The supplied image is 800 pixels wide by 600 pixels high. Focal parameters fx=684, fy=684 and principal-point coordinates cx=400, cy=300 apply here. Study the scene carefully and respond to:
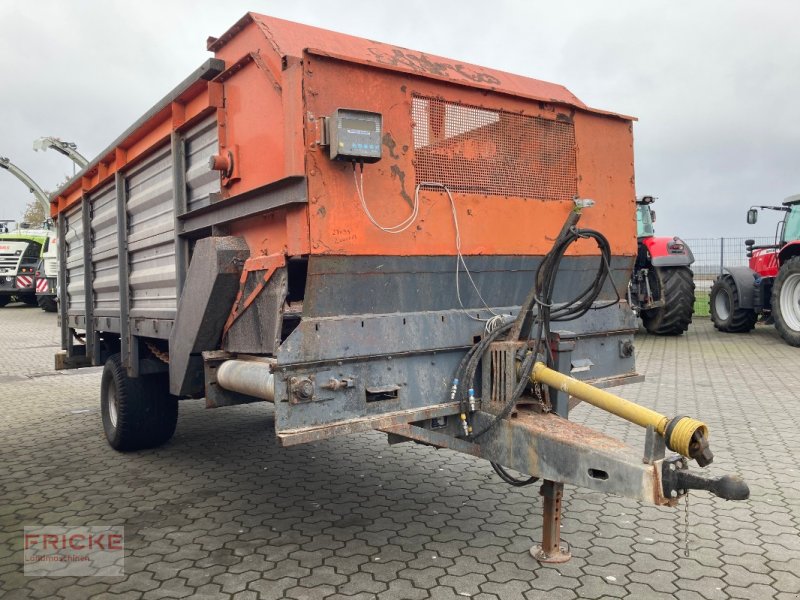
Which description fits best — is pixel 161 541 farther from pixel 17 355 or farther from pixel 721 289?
pixel 721 289

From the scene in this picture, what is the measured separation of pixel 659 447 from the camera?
2461mm

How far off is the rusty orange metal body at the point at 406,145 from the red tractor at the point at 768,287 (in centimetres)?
821

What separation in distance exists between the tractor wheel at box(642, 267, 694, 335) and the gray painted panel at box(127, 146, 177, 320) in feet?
30.2

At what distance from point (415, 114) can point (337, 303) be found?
984mm

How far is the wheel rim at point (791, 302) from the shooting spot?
35.5 feet

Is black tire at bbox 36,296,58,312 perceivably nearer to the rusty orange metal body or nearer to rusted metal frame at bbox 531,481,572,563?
the rusty orange metal body

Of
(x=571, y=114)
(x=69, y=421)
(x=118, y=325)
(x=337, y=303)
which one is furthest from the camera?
(x=69, y=421)

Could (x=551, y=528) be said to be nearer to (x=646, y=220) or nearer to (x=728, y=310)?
(x=646, y=220)

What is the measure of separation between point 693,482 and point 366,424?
1.30 metres

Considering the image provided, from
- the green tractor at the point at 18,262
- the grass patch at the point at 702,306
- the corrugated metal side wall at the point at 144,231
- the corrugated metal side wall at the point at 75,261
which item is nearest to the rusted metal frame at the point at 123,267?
the corrugated metal side wall at the point at 144,231

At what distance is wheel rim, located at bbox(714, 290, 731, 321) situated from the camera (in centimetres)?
1305

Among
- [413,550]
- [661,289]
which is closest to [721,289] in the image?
[661,289]

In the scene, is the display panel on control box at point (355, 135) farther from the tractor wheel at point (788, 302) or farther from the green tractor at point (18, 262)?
the green tractor at point (18, 262)

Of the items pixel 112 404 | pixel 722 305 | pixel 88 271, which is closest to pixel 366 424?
pixel 112 404
